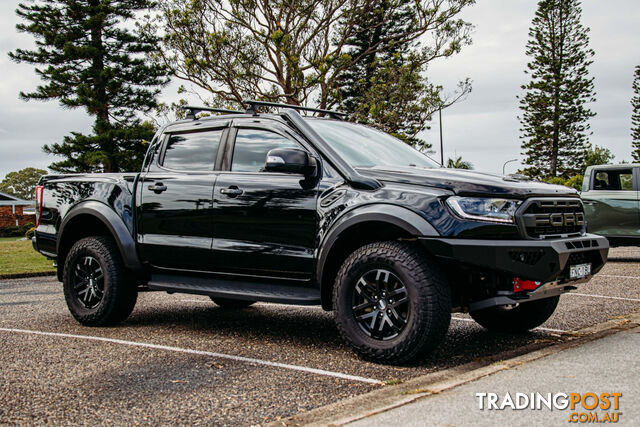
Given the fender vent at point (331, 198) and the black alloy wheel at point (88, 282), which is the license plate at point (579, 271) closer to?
the fender vent at point (331, 198)

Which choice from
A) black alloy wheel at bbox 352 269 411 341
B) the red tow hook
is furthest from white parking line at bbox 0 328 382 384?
the red tow hook

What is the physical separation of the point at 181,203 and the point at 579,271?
3.37 m

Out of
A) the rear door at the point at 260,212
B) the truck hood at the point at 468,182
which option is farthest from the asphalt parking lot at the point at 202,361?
the truck hood at the point at 468,182

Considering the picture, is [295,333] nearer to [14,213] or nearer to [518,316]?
[518,316]

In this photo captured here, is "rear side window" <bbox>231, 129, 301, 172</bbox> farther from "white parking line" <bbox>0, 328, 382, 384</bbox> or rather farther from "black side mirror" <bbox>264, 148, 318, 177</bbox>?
"white parking line" <bbox>0, 328, 382, 384</bbox>

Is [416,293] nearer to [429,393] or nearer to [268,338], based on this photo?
[429,393]

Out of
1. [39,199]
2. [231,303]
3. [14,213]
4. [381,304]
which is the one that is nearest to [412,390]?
[381,304]

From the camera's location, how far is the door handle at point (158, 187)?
6.20 metres

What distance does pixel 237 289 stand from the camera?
18.5 feet

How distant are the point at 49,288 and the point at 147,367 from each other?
6882mm

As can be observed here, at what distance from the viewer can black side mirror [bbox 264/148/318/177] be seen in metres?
5.08

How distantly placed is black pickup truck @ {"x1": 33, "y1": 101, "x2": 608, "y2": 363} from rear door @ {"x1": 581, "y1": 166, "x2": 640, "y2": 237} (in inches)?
324

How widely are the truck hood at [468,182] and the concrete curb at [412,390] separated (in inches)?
44.9

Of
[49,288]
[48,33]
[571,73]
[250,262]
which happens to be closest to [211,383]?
[250,262]
